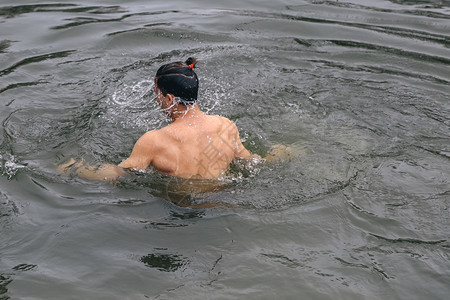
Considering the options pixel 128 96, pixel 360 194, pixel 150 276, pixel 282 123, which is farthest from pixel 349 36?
pixel 150 276

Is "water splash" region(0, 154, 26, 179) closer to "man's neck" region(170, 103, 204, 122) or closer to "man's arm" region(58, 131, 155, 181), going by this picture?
"man's arm" region(58, 131, 155, 181)

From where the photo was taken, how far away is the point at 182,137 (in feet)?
13.6

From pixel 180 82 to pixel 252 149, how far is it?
1288mm

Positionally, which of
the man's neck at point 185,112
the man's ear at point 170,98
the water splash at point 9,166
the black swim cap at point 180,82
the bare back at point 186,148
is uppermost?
the black swim cap at point 180,82

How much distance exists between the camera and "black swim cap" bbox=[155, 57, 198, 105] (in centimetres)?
417

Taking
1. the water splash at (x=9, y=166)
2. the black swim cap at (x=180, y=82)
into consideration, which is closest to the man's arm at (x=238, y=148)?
the black swim cap at (x=180, y=82)

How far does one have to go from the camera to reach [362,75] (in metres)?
6.75

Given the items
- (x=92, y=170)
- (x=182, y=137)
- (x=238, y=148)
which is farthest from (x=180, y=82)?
(x=92, y=170)

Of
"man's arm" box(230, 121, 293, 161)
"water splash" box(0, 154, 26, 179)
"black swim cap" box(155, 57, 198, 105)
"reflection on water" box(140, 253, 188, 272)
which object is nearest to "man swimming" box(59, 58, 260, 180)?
"black swim cap" box(155, 57, 198, 105)

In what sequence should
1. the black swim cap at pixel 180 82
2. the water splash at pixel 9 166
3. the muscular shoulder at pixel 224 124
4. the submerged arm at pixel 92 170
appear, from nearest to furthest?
the black swim cap at pixel 180 82 < the muscular shoulder at pixel 224 124 < the submerged arm at pixel 92 170 < the water splash at pixel 9 166

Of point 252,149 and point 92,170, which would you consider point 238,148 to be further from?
point 92,170

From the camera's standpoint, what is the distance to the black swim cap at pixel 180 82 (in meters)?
4.17

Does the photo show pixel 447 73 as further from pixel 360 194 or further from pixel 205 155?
pixel 205 155

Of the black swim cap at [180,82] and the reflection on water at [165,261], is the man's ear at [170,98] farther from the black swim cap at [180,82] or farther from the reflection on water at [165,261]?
the reflection on water at [165,261]
